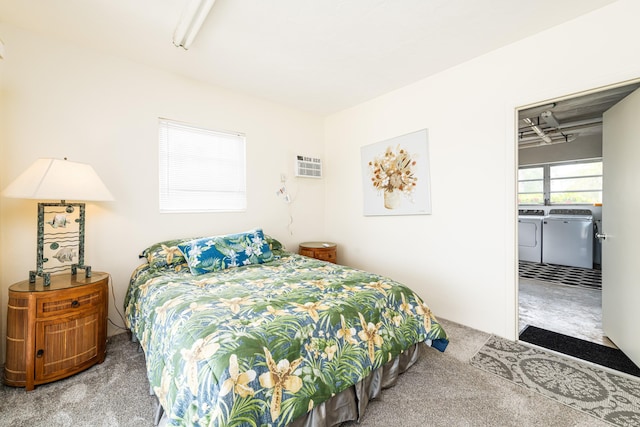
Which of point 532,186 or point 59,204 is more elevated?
point 532,186

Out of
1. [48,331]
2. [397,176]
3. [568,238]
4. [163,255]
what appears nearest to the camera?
[48,331]

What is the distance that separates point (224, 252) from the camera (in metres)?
2.44

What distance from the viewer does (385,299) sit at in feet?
5.89

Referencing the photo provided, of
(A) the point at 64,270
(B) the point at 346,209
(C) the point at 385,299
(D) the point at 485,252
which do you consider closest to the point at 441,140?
(D) the point at 485,252

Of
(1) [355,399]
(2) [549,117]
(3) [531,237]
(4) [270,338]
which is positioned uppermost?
(2) [549,117]

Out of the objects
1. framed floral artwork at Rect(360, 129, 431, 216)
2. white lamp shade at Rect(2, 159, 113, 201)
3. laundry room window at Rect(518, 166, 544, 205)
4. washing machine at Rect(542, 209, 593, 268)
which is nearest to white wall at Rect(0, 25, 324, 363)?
white lamp shade at Rect(2, 159, 113, 201)

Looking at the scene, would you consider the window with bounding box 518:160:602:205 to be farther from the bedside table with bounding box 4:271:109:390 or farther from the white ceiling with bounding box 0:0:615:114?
the bedside table with bounding box 4:271:109:390

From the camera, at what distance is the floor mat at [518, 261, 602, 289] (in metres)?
4.09

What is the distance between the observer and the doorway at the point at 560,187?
2.63 m

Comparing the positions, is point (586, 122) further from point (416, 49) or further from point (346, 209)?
point (346, 209)

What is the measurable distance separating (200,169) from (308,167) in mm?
1468

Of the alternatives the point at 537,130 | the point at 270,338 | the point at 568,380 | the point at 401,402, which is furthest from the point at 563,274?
the point at 270,338

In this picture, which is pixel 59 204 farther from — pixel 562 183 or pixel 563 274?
pixel 562 183

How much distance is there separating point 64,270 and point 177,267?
33.8 inches
